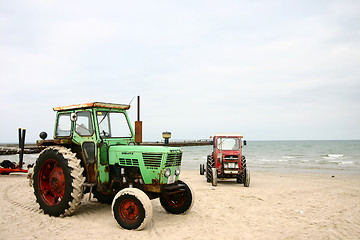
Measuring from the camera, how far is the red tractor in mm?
12087

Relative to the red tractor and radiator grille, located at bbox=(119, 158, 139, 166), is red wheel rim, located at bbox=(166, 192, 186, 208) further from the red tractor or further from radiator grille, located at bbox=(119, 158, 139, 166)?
the red tractor

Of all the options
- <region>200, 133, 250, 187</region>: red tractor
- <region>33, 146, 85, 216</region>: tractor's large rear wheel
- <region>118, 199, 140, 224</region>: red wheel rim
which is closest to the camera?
<region>118, 199, 140, 224</region>: red wheel rim

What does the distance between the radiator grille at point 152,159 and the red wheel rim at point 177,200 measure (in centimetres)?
138

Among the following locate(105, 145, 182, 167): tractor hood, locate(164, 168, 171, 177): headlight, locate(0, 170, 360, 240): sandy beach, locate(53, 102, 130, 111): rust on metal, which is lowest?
locate(0, 170, 360, 240): sandy beach

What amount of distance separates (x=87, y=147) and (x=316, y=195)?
7.81m

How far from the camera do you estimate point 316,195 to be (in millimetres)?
9867

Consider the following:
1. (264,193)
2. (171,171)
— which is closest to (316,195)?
(264,193)

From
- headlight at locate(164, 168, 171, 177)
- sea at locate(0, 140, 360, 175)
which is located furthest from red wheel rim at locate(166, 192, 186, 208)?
sea at locate(0, 140, 360, 175)

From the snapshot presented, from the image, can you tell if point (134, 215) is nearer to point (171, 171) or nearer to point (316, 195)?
Result: point (171, 171)

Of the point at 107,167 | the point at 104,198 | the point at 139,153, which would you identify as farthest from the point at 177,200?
the point at 104,198

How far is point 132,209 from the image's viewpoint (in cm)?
552

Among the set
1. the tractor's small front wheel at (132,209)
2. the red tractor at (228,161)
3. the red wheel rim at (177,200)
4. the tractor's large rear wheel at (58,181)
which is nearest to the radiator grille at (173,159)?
the tractor's small front wheel at (132,209)

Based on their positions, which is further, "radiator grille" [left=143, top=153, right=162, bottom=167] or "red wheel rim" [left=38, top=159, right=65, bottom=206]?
"red wheel rim" [left=38, top=159, right=65, bottom=206]

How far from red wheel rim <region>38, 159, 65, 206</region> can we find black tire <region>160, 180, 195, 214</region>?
2280mm
